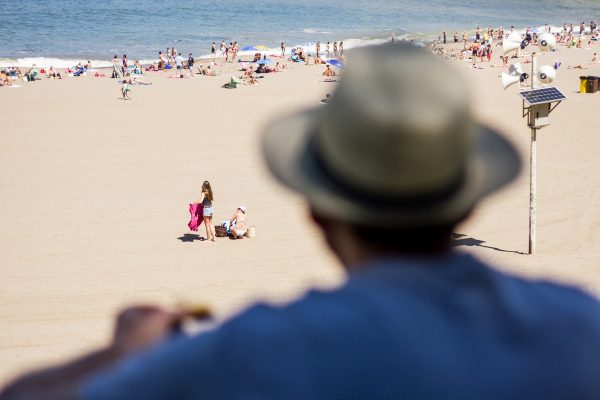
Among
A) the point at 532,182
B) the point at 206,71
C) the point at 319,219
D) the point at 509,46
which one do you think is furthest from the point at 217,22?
the point at 319,219

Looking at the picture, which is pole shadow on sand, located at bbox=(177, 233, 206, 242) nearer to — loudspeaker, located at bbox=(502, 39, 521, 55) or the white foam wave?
loudspeaker, located at bbox=(502, 39, 521, 55)

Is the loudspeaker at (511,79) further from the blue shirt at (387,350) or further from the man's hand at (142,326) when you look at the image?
the man's hand at (142,326)

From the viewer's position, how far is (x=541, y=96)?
10.1 meters

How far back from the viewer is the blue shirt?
3.54 feet

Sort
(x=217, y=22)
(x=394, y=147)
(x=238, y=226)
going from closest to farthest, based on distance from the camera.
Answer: (x=394, y=147) → (x=238, y=226) → (x=217, y=22)

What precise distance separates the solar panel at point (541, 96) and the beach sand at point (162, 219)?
1.36 metres

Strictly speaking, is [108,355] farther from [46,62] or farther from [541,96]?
[46,62]

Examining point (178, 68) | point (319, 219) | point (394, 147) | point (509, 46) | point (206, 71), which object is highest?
point (178, 68)

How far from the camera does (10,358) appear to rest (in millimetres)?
7410

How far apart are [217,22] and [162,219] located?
5064cm

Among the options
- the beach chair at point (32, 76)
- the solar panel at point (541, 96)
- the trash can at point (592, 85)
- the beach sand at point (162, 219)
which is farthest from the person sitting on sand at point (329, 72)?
the solar panel at point (541, 96)

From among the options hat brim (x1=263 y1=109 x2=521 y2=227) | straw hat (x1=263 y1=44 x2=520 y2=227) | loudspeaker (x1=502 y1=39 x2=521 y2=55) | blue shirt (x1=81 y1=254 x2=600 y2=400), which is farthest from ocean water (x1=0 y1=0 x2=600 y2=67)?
blue shirt (x1=81 y1=254 x2=600 y2=400)

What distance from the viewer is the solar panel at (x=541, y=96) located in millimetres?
9961

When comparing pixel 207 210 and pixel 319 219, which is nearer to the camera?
pixel 319 219
